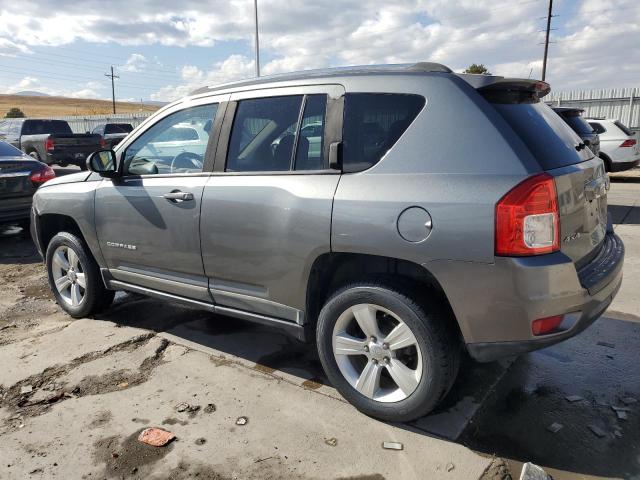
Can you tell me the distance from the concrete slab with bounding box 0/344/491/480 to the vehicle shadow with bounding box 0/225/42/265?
4.44m

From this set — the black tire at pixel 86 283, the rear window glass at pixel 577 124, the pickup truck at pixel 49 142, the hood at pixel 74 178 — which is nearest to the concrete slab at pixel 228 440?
the black tire at pixel 86 283

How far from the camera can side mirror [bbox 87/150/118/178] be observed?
3.98m

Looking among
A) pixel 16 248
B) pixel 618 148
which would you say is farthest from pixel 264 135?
pixel 618 148

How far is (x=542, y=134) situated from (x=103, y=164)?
122 inches

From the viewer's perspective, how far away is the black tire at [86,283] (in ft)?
14.5

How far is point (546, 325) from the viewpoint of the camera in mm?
2463

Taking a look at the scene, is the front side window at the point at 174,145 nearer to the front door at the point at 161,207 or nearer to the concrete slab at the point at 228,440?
the front door at the point at 161,207

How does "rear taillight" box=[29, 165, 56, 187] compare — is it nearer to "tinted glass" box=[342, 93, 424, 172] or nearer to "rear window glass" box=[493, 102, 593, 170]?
"tinted glass" box=[342, 93, 424, 172]

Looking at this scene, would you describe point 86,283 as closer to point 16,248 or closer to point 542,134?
point 542,134

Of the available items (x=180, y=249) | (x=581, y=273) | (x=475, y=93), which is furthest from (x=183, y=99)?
(x=581, y=273)

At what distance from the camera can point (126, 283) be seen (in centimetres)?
419

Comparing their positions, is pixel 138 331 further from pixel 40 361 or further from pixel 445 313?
pixel 445 313

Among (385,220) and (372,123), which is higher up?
(372,123)

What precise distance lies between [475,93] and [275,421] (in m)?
2.09
